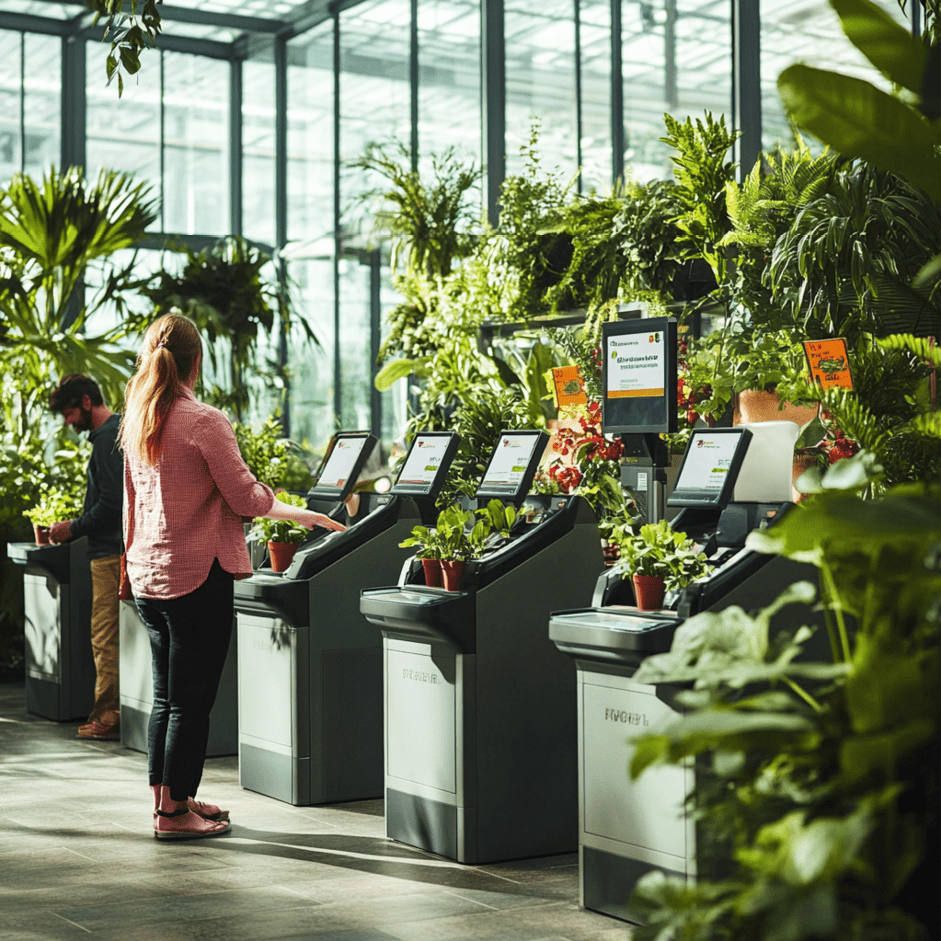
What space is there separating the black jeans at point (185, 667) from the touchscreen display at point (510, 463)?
2.96 feet

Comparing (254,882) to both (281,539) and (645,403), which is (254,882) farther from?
(645,403)

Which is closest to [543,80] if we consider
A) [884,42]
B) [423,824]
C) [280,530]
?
[280,530]

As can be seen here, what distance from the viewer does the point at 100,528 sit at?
5.73m

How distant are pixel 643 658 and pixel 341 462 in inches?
84.8

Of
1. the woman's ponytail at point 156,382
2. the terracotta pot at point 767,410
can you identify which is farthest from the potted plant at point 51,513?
the terracotta pot at point 767,410

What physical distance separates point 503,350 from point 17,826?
338 centimetres

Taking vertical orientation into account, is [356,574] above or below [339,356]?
below

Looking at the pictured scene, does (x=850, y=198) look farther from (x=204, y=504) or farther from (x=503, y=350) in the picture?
(x=503, y=350)

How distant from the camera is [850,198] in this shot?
158 inches

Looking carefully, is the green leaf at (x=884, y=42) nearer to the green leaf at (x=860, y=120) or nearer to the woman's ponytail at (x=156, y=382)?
the green leaf at (x=860, y=120)

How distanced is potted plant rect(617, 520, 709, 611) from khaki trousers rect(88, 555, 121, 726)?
3.18m

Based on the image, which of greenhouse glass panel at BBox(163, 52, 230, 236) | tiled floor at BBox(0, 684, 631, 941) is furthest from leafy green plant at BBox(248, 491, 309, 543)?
greenhouse glass panel at BBox(163, 52, 230, 236)

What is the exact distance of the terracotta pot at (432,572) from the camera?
3.96m

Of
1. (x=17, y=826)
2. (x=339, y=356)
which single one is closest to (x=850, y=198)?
(x=17, y=826)
